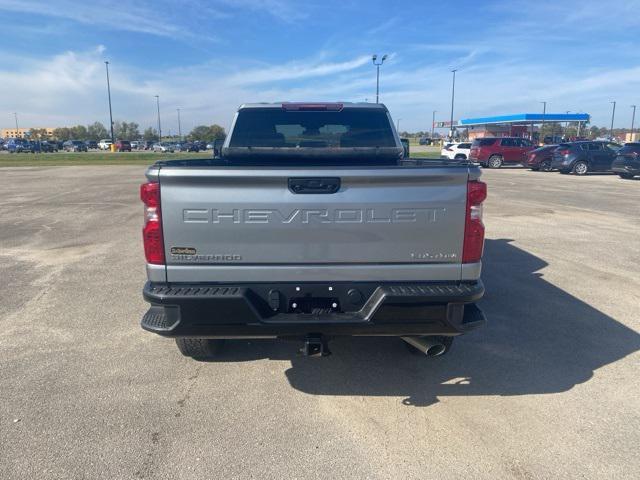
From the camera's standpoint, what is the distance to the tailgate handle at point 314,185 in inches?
114

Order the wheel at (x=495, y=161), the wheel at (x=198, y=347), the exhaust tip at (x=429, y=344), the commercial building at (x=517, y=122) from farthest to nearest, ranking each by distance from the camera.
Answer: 1. the commercial building at (x=517, y=122)
2. the wheel at (x=495, y=161)
3. the wheel at (x=198, y=347)
4. the exhaust tip at (x=429, y=344)

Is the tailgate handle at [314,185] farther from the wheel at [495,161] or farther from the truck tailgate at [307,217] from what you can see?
the wheel at [495,161]

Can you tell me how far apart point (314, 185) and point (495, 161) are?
29.8 m

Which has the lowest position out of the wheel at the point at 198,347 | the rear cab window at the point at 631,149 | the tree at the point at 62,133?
the wheel at the point at 198,347

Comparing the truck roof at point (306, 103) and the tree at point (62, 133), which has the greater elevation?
the tree at point (62, 133)

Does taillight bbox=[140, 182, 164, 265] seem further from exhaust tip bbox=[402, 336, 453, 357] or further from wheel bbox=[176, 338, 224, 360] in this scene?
exhaust tip bbox=[402, 336, 453, 357]

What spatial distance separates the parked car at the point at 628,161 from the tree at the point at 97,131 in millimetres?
134875

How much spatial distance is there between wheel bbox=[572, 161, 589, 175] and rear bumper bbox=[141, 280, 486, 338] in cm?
2494

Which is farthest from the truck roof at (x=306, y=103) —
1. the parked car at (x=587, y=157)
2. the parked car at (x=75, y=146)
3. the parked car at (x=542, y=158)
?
the parked car at (x=75, y=146)

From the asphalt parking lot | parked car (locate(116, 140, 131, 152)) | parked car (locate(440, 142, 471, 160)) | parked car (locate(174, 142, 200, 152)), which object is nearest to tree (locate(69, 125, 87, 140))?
parked car (locate(116, 140, 131, 152))

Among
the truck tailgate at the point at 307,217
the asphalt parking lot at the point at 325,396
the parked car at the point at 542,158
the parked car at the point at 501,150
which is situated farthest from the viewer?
the parked car at the point at 501,150

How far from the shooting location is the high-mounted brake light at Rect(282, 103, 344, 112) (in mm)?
4867

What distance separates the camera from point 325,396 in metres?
3.50

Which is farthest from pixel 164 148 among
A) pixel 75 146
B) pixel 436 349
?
pixel 436 349
